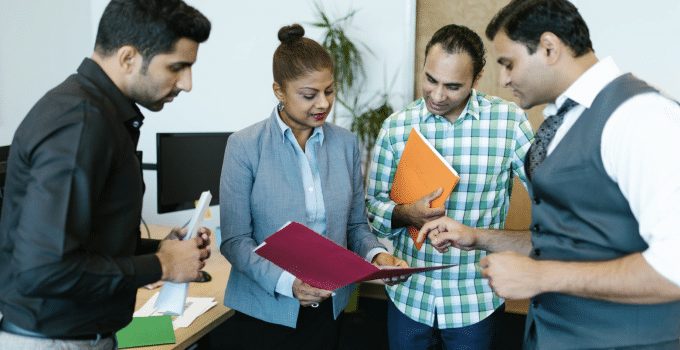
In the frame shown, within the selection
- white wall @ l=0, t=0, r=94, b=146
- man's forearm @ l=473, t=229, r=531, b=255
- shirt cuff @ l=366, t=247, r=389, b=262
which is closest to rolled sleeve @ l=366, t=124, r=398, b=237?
shirt cuff @ l=366, t=247, r=389, b=262

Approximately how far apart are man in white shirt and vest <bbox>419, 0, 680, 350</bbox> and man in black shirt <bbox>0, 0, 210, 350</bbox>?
71 centimetres

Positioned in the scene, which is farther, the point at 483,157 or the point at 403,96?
the point at 403,96

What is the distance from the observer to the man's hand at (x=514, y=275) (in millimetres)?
1086

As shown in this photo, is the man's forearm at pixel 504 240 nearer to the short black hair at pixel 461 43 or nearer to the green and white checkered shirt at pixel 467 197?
the green and white checkered shirt at pixel 467 197

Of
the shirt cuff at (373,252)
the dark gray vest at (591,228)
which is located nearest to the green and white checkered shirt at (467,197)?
the shirt cuff at (373,252)

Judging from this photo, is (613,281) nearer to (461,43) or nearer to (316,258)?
(316,258)

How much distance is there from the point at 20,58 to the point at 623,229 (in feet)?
12.5

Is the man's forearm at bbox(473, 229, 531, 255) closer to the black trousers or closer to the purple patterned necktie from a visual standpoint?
the purple patterned necktie

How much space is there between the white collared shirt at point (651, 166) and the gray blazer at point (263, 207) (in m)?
0.83

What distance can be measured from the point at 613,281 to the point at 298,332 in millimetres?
926

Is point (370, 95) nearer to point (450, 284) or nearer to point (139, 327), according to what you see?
point (450, 284)

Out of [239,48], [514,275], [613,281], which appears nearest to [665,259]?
[613,281]

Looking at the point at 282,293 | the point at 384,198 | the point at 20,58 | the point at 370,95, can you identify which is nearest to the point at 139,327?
the point at 282,293

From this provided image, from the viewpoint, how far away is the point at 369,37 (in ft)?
12.3
